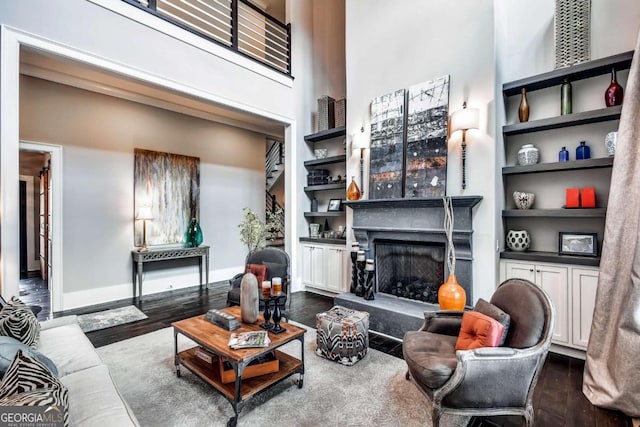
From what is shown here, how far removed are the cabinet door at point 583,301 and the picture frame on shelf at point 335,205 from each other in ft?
10.5

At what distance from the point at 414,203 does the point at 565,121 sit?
1.68m

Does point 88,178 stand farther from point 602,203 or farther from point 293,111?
point 602,203

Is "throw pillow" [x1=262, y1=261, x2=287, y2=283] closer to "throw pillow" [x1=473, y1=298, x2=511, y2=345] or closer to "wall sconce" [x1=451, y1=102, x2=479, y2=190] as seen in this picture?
"throw pillow" [x1=473, y1=298, x2=511, y2=345]

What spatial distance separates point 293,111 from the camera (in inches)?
213

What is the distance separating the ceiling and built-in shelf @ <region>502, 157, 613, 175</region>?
3.76 meters

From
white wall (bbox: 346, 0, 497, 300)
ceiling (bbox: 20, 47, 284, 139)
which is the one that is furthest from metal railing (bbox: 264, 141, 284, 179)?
white wall (bbox: 346, 0, 497, 300)

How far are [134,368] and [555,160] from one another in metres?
4.73

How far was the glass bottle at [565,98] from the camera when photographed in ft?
10.2

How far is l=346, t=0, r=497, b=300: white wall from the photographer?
3.34 m

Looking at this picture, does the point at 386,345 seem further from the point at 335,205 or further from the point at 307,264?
the point at 335,205

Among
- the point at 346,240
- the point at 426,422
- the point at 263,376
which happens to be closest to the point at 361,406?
the point at 426,422

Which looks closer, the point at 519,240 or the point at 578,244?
the point at 578,244

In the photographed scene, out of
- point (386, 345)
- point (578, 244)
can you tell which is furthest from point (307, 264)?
point (578, 244)

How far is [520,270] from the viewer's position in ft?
10.7
